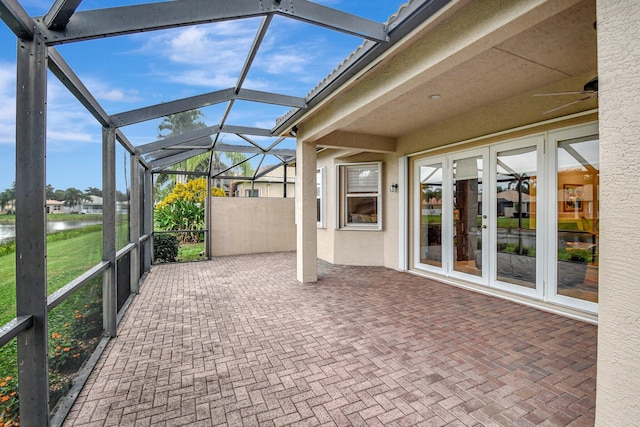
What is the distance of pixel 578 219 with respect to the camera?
13.5 feet

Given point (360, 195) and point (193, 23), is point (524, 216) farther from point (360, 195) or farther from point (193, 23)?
point (193, 23)

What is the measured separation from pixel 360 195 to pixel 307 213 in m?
2.35

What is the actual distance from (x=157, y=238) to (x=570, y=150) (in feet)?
29.7

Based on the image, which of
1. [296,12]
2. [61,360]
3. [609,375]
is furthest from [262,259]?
[609,375]

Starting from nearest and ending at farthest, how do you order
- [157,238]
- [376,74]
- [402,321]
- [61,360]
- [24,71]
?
1. [24,71]
2. [61,360]
3. [376,74]
4. [402,321]
5. [157,238]

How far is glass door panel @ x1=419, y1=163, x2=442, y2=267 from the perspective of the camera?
6246 mm

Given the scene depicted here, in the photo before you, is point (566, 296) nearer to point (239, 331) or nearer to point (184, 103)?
point (239, 331)

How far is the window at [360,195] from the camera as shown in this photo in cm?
783

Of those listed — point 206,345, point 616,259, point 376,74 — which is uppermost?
point 376,74

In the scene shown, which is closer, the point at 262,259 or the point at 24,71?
the point at 24,71

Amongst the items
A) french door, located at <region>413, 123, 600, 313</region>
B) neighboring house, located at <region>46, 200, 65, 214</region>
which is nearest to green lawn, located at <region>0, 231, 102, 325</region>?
neighboring house, located at <region>46, 200, 65, 214</region>

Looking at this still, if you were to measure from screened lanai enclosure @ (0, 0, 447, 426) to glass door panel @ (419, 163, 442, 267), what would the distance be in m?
3.04

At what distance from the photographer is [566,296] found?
4.17m

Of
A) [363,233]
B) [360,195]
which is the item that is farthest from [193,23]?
[363,233]
